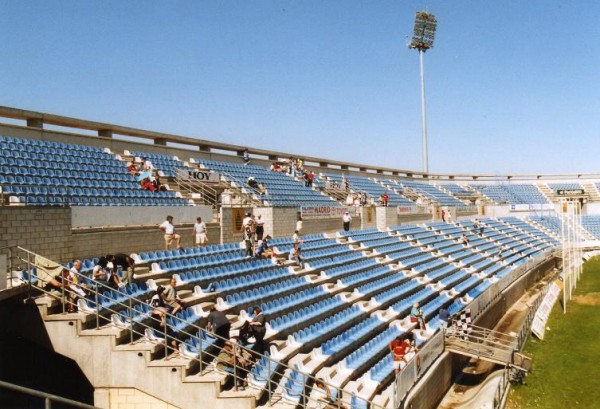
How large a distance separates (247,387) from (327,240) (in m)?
13.0

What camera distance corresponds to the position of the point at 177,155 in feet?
76.9

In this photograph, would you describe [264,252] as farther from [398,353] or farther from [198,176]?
[198,176]

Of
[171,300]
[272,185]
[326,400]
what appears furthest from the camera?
[272,185]

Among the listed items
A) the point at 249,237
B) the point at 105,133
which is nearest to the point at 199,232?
the point at 249,237

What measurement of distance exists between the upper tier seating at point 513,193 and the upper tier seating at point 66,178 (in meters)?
43.3

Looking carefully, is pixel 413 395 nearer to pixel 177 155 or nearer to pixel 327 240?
pixel 327 240

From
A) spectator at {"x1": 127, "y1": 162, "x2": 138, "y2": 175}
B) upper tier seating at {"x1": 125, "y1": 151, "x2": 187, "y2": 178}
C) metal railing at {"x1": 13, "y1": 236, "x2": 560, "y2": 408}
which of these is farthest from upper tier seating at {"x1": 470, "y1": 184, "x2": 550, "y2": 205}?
metal railing at {"x1": 13, "y1": 236, "x2": 560, "y2": 408}

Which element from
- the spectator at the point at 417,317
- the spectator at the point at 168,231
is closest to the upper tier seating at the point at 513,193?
the spectator at the point at 417,317

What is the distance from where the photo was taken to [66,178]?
14.5 m

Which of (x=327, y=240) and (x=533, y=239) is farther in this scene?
(x=533, y=239)

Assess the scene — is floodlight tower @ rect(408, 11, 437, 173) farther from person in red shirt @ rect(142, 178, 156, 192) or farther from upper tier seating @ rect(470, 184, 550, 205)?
person in red shirt @ rect(142, 178, 156, 192)

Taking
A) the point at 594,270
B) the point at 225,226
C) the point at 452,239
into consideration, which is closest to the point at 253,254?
the point at 225,226

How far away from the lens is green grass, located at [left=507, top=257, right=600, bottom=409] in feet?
41.4

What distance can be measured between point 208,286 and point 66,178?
5612 mm
